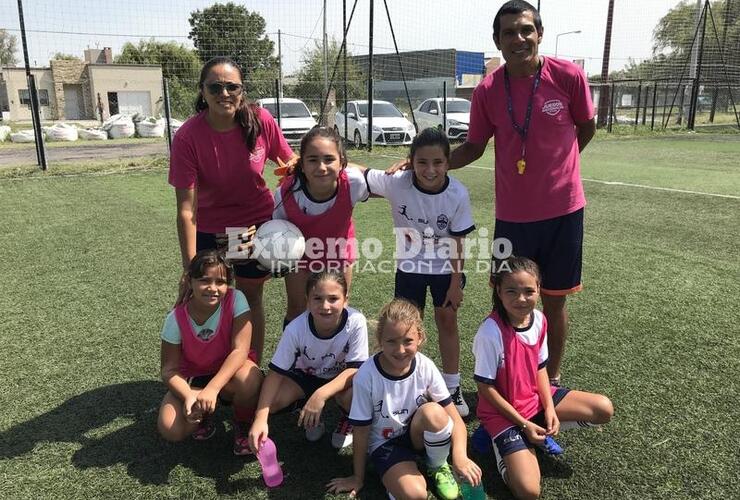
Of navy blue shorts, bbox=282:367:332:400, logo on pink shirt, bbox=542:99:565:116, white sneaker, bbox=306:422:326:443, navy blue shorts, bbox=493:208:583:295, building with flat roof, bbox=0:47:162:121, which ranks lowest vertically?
white sneaker, bbox=306:422:326:443

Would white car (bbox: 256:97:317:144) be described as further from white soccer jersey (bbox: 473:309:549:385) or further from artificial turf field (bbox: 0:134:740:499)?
white soccer jersey (bbox: 473:309:549:385)

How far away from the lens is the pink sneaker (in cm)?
230

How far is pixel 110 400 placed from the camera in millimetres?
2982

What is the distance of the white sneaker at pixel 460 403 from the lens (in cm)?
285

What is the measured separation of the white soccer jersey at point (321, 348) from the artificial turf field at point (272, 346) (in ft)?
1.15

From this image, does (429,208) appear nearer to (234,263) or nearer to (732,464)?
(234,263)

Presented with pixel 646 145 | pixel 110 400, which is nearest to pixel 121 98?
pixel 646 145

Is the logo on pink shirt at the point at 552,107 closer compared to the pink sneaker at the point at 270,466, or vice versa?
the pink sneaker at the point at 270,466

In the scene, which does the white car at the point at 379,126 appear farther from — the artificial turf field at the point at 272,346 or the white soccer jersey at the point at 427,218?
the white soccer jersey at the point at 427,218

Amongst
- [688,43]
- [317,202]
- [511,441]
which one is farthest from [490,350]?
[688,43]

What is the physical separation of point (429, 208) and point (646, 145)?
1542cm

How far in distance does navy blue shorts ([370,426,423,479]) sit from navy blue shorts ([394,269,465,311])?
0.71 metres

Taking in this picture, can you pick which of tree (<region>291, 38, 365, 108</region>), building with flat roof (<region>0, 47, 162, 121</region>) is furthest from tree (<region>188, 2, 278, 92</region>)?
building with flat roof (<region>0, 47, 162, 121</region>)

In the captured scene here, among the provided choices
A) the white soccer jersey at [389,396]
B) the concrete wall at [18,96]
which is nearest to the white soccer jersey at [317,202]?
the white soccer jersey at [389,396]
